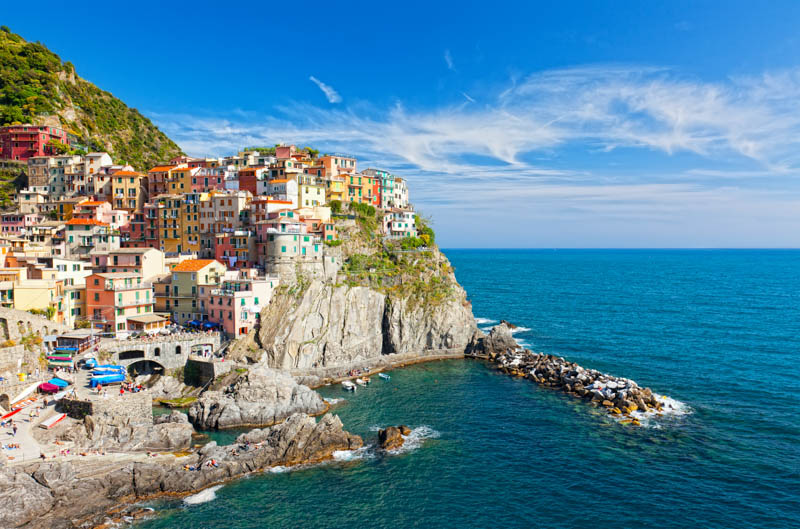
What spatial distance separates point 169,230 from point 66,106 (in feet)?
205

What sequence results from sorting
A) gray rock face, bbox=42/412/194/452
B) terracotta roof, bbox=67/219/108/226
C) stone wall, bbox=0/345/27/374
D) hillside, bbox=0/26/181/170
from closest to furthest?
gray rock face, bbox=42/412/194/452
stone wall, bbox=0/345/27/374
terracotta roof, bbox=67/219/108/226
hillside, bbox=0/26/181/170

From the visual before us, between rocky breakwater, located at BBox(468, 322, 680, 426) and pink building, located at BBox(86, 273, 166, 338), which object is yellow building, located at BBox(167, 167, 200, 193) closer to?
pink building, located at BBox(86, 273, 166, 338)

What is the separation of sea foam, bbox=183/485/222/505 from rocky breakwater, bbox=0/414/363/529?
0.58 meters

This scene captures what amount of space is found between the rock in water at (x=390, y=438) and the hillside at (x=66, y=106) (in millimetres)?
107813

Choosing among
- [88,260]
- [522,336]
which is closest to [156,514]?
[88,260]

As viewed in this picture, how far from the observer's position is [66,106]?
127000mm

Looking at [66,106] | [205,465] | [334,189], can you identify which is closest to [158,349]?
[205,465]

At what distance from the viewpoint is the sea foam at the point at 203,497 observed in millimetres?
40562

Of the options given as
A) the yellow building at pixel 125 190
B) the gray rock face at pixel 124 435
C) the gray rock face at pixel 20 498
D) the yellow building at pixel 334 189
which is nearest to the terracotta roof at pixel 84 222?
the yellow building at pixel 125 190

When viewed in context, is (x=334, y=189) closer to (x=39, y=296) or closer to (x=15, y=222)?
(x=39, y=296)

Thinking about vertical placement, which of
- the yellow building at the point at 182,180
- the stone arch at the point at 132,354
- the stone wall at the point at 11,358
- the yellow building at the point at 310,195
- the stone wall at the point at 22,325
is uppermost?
the yellow building at the point at 182,180

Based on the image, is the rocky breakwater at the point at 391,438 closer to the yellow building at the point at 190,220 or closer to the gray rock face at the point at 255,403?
the gray rock face at the point at 255,403

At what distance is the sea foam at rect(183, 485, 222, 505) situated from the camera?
40.6m

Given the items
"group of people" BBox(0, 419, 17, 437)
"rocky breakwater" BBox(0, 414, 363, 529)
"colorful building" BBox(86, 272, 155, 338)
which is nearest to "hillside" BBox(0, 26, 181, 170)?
"colorful building" BBox(86, 272, 155, 338)
